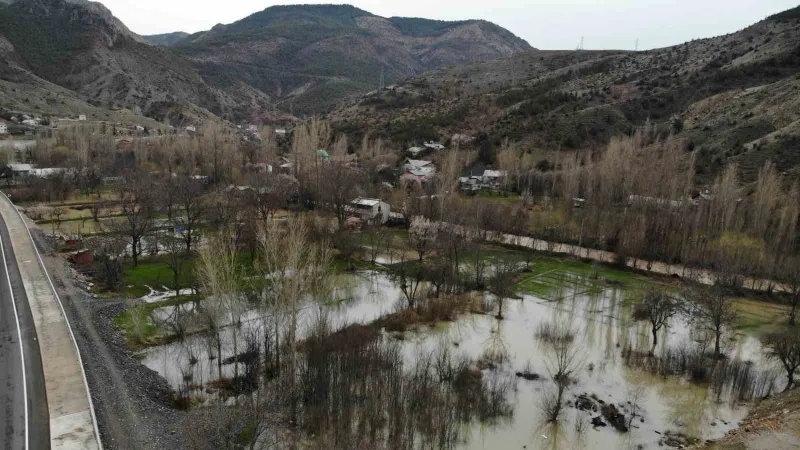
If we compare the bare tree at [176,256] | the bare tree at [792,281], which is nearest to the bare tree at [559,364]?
the bare tree at [792,281]

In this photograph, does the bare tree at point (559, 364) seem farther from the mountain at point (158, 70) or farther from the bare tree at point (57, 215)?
the mountain at point (158, 70)

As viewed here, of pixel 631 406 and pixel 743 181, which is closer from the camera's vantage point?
pixel 631 406

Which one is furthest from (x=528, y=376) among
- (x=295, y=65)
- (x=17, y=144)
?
(x=295, y=65)

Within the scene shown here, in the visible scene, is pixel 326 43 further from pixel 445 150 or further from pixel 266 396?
pixel 266 396

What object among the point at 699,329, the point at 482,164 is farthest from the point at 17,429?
the point at 482,164

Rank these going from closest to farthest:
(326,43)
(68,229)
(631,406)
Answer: (631,406), (68,229), (326,43)

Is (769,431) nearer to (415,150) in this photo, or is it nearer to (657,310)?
(657,310)

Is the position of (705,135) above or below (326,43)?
below
